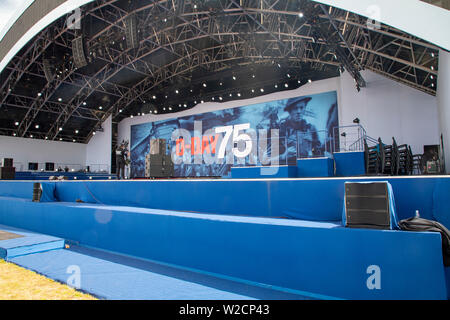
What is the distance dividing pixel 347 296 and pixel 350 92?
12098mm

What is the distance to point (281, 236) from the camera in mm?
1899

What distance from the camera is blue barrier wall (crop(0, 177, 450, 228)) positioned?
185 cm

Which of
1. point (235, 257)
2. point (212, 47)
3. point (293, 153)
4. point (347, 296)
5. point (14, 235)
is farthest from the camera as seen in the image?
point (212, 47)

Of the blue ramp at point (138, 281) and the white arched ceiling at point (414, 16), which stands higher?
the white arched ceiling at point (414, 16)

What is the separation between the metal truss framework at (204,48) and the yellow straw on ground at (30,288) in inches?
355

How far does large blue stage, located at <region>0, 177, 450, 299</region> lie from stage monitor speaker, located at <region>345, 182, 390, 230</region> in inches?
2.9

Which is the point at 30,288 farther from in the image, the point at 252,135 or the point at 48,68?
the point at 48,68

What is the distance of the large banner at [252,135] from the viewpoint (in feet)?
40.8

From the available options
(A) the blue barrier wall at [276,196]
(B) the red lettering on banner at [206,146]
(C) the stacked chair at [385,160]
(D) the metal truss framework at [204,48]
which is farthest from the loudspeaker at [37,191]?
(B) the red lettering on banner at [206,146]

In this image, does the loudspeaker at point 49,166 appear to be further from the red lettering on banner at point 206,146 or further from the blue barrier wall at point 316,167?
the blue barrier wall at point 316,167

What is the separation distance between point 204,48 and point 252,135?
539 centimetres

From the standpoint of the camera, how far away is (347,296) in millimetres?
1651
